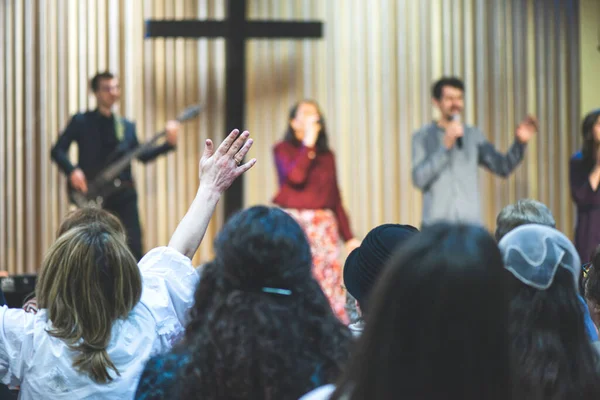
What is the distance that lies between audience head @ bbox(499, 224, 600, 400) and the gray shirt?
3827 mm

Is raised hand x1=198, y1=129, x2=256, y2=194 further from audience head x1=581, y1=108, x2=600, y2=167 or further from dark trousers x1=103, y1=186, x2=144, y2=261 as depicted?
dark trousers x1=103, y1=186, x2=144, y2=261

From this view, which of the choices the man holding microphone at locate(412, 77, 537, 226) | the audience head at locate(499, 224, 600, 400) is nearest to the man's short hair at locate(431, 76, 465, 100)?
the man holding microphone at locate(412, 77, 537, 226)

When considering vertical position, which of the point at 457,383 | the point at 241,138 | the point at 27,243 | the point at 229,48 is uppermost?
the point at 229,48

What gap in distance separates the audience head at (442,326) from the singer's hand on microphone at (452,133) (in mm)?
4366

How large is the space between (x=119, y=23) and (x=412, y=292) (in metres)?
5.79

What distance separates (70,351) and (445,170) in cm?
385

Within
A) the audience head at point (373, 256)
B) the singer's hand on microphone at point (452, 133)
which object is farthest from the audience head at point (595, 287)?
the singer's hand on microphone at point (452, 133)

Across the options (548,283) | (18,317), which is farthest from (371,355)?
(18,317)

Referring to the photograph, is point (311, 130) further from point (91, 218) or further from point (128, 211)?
point (91, 218)

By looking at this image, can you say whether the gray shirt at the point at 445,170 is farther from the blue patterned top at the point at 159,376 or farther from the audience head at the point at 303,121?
the blue patterned top at the point at 159,376

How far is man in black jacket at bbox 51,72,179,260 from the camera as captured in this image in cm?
564

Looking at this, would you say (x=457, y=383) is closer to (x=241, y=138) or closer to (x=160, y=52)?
(x=241, y=138)

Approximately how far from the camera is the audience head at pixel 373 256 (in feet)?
6.24

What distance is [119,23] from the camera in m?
6.46
